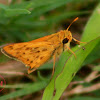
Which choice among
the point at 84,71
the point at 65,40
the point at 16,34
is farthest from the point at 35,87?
the point at 16,34

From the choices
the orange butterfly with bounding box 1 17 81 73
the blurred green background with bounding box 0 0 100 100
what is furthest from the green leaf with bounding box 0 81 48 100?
the orange butterfly with bounding box 1 17 81 73

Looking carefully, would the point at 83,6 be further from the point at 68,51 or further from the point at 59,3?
the point at 68,51

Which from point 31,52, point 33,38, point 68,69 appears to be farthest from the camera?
point 33,38

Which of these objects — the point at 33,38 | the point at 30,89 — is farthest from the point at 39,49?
the point at 33,38

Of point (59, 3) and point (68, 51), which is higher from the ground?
point (59, 3)

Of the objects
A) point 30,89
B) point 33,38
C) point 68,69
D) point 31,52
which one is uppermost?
point 33,38

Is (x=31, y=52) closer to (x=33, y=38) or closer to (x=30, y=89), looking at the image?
(x=30, y=89)
